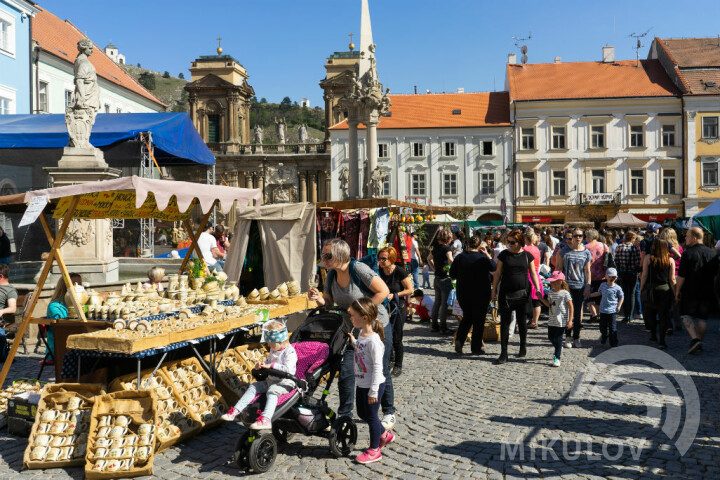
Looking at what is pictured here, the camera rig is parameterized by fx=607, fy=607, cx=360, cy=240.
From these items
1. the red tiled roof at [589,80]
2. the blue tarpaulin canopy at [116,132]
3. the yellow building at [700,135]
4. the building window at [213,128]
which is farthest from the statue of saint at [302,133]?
the blue tarpaulin canopy at [116,132]

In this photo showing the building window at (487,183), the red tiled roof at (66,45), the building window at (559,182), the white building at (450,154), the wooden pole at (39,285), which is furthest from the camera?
the building window at (487,183)

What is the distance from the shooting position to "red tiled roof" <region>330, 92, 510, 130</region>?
1748 inches

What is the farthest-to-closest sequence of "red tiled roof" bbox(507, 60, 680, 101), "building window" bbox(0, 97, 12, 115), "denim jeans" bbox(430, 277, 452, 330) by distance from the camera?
"red tiled roof" bbox(507, 60, 680, 101) → "building window" bbox(0, 97, 12, 115) → "denim jeans" bbox(430, 277, 452, 330)

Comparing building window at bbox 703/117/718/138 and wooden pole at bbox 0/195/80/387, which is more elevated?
building window at bbox 703/117/718/138

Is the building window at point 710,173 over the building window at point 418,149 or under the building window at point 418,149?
under

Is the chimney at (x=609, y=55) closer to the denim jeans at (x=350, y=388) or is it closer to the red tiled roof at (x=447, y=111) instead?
the red tiled roof at (x=447, y=111)

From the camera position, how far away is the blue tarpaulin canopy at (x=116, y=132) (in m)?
17.5

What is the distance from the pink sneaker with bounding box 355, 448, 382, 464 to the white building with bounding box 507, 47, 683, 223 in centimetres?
3894

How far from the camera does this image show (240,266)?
35.7 ft

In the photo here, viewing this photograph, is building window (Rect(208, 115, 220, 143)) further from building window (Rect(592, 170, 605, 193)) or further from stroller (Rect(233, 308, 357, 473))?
stroller (Rect(233, 308, 357, 473))

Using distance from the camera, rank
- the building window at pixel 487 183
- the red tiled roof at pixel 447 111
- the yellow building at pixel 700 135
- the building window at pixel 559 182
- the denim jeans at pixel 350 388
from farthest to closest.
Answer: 1. the red tiled roof at pixel 447 111
2. the building window at pixel 487 183
3. the building window at pixel 559 182
4. the yellow building at pixel 700 135
5. the denim jeans at pixel 350 388

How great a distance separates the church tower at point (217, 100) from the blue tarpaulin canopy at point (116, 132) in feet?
118

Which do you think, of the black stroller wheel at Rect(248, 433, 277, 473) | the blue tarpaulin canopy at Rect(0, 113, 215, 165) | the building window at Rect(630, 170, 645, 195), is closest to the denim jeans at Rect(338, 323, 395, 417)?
the black stroller wheel at Rect(248, 433, 277, 473)

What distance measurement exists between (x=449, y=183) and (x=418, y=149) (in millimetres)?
3397
